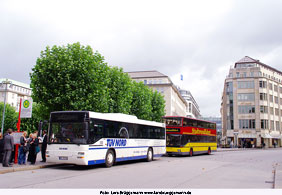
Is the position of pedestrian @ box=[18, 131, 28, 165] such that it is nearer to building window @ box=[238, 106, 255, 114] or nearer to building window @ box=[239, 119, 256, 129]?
building window @ box=[239, 119, 256, 129]

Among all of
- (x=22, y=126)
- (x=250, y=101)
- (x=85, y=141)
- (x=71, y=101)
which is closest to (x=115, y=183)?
(x=85, y=141)

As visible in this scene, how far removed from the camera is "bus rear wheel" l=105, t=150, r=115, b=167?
54.5 feet

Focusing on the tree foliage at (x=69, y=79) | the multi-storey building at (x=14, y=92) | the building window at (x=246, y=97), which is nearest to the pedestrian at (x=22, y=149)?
the tree foliage at (x=69, y=79)

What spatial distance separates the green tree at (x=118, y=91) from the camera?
36031 mm

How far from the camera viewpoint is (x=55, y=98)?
26.4 meters

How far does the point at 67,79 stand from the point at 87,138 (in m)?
12.6

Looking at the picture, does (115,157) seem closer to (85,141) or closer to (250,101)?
(85,141)

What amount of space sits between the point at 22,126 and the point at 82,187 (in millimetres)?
58531

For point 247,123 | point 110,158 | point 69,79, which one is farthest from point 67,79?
point 247,123

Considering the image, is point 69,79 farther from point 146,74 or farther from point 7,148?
point 146,74

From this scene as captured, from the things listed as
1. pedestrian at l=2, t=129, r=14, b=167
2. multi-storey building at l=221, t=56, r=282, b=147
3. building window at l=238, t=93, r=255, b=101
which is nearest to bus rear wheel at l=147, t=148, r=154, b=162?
pedestrian at l=2, t=129, r=14, b=167

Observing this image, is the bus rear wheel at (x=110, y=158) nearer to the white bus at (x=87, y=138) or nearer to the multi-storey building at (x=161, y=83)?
the white bus at (x=87, y=138)

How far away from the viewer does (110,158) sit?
667 inches

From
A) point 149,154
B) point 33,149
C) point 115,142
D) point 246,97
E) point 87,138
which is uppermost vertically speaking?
point 246,97
